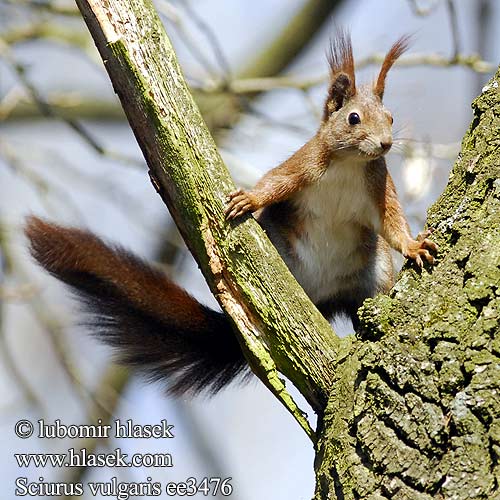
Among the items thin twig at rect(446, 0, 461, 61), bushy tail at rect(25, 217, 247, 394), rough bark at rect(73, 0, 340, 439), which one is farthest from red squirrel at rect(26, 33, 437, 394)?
thin twig at rect(446, 0, 461, 61)

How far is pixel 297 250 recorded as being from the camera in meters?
3.03

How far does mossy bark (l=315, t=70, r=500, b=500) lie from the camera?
5.84 ft

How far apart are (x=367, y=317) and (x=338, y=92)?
126 cm

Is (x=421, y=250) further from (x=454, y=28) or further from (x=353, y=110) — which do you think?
(x=454, y=28)

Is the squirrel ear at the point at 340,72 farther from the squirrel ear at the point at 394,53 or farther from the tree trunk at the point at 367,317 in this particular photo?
the tree trunk at the point at 367,317

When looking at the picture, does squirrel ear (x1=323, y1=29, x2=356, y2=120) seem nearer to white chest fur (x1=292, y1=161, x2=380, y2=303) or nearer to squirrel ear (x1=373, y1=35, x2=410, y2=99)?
squirrel ear (x1=373, y1=35, x2=410, y2=99)

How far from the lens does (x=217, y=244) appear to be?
2.07m

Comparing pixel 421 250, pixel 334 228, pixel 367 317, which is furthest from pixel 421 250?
pixel 334 228

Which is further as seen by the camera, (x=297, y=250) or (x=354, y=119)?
(x=297, y=250)

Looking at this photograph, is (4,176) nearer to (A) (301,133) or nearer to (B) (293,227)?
(A) (301,133)

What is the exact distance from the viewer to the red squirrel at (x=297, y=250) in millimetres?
2508

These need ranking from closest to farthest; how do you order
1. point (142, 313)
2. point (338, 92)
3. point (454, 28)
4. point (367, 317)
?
point (367, 317) < point (142, 313) < point (338, 92) < point (454, 28)

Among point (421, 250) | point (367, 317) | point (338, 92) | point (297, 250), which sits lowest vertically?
point (367, 317)

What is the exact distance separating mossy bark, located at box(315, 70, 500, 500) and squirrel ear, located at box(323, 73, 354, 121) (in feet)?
3.03
